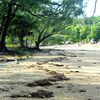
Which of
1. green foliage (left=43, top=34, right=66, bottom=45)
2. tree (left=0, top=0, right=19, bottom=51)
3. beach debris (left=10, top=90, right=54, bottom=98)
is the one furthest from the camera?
green foliage (left=43, top=34, right=66, bottom=45)

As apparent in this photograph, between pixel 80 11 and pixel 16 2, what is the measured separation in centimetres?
762

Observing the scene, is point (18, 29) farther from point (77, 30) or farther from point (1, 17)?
point (77, 30)

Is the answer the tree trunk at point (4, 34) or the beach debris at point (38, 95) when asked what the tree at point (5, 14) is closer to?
the tree trunk at point (4, 34)

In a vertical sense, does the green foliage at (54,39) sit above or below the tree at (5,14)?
below

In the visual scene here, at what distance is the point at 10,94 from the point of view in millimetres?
12633

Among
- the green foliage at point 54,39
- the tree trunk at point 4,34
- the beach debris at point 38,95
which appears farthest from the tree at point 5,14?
the green foliage at point 54,39

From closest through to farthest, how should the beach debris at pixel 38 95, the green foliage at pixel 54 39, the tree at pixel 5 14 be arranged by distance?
the beach debris at pixel 38 95, the tree at pixel 5 14, the green foliage at pixel 54 39

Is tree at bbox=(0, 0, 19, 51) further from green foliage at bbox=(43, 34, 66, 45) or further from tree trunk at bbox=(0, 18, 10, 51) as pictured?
green foliage at bbox=(43, 34, 66, 45)

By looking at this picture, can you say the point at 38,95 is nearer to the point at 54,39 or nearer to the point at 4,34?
the point at 4,34

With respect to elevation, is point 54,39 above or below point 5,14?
below

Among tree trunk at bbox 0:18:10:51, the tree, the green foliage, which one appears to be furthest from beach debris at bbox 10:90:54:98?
the green foliage

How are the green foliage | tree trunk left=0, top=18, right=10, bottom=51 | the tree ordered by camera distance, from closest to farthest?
1. the tree
2. tree trunk left=0, top=18, right=10, bottom=51
3. the green foliage

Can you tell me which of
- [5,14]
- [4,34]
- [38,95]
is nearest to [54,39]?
[5,14]

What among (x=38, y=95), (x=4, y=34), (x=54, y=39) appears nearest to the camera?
(x=38, y=95)
